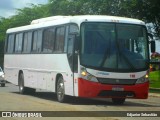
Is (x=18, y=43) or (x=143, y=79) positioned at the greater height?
(x=18, y=43)

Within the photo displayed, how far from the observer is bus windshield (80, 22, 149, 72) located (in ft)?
64.7

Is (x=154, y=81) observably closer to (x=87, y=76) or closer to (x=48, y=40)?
(x=48, y=40)

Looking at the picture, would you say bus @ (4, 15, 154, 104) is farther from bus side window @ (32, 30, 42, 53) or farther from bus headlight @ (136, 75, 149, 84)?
bus side window @ (32, 30, 42, 53)

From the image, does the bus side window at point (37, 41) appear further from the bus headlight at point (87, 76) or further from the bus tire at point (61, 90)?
the bus headlight at point (87, 76)

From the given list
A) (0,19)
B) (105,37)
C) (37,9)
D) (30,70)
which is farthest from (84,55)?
(0,19)

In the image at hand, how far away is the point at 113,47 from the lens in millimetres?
20016

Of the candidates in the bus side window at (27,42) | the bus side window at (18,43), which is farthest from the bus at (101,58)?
the bus side window at (18,43)

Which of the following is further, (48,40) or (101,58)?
(48,40)

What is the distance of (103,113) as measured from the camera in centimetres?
1636

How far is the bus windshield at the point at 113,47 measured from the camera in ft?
64.7

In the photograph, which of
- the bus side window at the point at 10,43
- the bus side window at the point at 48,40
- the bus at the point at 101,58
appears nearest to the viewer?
the bus at the point at 101,58

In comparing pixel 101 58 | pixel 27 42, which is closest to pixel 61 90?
pixel 101 58

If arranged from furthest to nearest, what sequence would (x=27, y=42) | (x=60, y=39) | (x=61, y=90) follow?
1. (x=27, y=42)
2. (x=60, y=39)
3. (x=61, y=90)

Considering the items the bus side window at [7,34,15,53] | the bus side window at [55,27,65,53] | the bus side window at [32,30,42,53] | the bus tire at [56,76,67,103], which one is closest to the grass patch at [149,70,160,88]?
the bus side window at [7,34,15,53]
